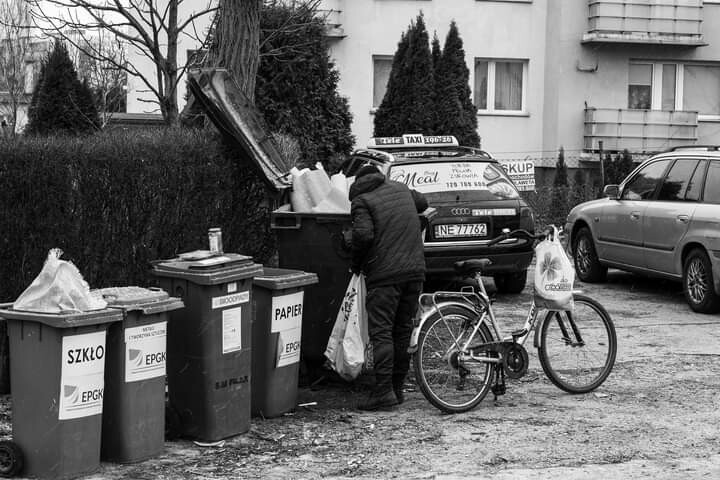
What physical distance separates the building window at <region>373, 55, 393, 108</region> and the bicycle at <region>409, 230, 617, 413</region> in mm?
17908

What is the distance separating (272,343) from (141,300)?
1333 mm

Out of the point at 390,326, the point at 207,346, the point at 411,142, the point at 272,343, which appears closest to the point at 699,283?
the point at 411,142

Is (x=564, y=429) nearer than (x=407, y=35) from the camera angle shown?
Yes

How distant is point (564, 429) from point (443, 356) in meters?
0.94

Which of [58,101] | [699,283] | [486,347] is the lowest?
[486,347]

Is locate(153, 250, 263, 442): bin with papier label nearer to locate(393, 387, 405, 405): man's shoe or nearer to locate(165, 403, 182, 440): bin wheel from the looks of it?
locate(165, 403, 182, 440): bin wheel

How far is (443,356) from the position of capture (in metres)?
7.25

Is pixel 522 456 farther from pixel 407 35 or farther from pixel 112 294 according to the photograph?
pixel 407 35

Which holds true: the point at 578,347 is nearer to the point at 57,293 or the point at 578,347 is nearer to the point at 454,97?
the point at 57,293

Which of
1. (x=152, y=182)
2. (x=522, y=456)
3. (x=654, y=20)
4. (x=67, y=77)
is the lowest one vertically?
(x=522, y=456)

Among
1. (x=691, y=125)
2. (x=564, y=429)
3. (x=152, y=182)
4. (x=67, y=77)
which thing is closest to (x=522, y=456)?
(x=564, y=429)

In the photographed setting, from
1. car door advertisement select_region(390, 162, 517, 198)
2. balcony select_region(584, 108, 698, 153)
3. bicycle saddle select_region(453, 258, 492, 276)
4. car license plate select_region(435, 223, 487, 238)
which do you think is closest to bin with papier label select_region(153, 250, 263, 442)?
bicycle saddle select_region(453, 258, 492, 276)

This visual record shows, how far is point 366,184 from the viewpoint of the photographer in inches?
287

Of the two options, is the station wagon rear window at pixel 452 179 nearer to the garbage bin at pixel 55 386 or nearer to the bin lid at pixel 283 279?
the bin lid at pixel 283 279
